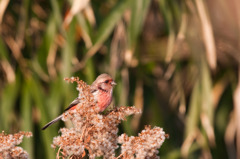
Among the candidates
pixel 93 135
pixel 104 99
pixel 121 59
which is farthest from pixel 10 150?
pixel 121 59

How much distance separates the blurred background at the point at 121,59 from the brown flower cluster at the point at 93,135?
147 cm

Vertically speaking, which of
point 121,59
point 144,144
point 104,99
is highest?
point 121,59

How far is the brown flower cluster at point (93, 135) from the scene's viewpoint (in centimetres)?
107

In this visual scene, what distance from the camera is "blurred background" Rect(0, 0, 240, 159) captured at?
2.80 meters

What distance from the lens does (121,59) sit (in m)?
3.09

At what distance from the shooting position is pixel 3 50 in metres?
2.80

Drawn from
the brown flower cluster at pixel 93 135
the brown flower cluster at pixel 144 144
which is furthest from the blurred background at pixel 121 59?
the brown flower cluster at pixel 144 144

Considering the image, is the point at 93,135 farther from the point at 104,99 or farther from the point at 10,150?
the point at 104,99

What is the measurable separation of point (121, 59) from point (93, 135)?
1975 mm

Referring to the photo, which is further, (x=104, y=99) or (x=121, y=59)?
(x=121, y=59)

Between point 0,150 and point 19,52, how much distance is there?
202 cm

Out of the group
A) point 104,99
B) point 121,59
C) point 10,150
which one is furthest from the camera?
point 121,59

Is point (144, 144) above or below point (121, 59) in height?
below

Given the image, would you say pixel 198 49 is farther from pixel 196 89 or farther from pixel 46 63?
pixel 46 63
